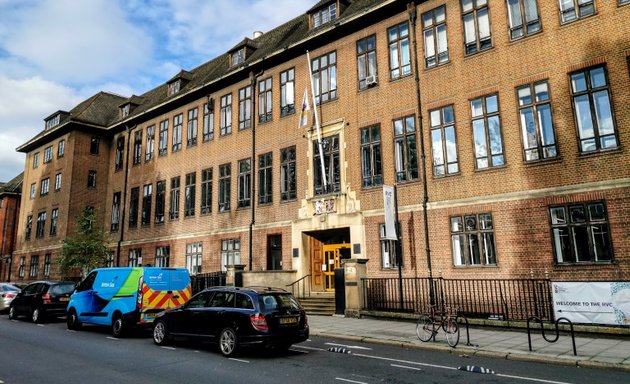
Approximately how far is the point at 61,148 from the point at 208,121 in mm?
17228

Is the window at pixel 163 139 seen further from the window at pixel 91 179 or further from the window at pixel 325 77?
the window at pixel 325 77

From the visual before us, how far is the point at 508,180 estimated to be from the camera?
49.8 feet

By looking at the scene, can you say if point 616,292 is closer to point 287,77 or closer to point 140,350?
point 140,350

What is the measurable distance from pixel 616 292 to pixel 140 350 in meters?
11.9

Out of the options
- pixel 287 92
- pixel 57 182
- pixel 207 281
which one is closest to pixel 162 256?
pixel 207 281

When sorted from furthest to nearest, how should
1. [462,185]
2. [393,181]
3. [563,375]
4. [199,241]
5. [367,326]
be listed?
[199,241] < [393,181] < [462,185] < [367,326] < [563,375]

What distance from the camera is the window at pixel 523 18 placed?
15430mm

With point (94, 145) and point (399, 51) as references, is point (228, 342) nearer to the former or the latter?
point (399, 51)

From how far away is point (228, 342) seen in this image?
32.3 ft

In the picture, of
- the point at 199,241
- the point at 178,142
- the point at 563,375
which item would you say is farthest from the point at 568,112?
the point at 178,142

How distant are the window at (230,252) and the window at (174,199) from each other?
534 centimetres

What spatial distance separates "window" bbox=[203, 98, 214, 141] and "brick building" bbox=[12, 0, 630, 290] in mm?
108

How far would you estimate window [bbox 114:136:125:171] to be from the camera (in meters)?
33.8

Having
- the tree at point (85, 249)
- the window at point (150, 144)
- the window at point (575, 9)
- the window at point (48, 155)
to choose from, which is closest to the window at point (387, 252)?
the window at point (575, 9)
